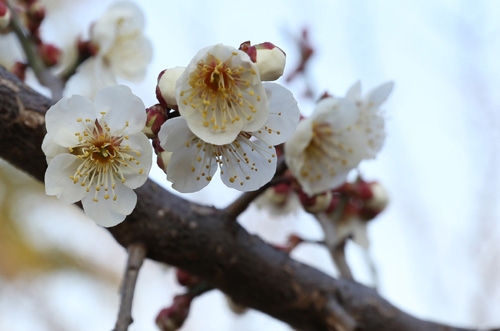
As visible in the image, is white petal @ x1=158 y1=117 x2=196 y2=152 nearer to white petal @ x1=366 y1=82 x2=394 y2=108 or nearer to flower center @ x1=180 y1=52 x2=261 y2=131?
flower center @ x1=180 y1=52 x2=261 y2=131

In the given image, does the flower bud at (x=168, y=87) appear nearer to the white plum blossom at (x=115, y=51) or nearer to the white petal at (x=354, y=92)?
the white petal at (x=354, y=92)

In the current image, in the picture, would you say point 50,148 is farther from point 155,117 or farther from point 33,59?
point 33,59

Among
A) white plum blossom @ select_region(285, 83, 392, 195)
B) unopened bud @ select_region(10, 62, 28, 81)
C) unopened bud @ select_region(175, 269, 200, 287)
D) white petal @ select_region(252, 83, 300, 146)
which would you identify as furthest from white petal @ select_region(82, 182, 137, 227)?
unopened bud @ select_region(10, 62, 28, 81)

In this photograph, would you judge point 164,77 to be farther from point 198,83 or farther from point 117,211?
point 117,211

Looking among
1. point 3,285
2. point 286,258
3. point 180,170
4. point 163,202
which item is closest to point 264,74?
point 180,170

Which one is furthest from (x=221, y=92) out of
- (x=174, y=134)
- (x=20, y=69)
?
(x=20, y=69)

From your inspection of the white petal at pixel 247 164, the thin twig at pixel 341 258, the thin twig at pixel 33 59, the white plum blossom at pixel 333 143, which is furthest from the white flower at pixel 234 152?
the thin twig at pixel 341 258

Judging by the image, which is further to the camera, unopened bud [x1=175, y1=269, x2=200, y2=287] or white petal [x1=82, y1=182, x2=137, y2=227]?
unopened bud [x1=175, y1=269, x2=200, y2=287]
